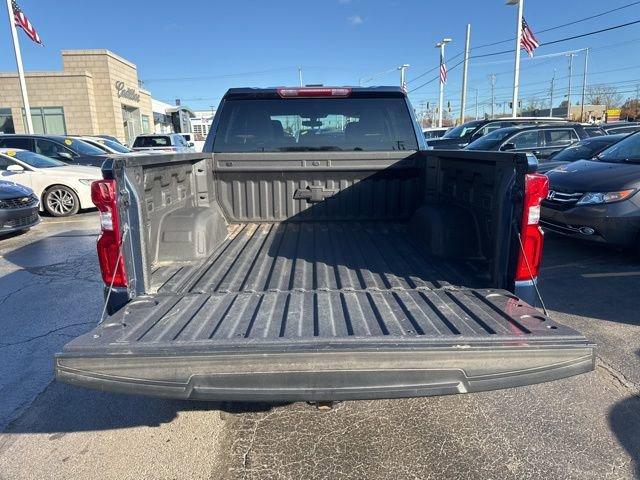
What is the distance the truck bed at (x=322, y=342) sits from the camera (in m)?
1.95

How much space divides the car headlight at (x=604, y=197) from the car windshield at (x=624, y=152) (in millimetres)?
1015

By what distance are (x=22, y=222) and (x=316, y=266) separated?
7381mm

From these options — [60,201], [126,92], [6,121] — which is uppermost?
[126,92]

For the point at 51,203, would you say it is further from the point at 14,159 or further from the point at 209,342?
the point at 209,342

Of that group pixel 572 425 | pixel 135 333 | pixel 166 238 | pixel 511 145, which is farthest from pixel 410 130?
pixel 511 145

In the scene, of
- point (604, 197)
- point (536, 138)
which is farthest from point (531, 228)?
point (536, 138)

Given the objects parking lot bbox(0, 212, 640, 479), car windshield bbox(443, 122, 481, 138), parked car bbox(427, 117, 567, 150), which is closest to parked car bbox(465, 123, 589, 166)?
parked car bbox(427, 117, 567, 150)

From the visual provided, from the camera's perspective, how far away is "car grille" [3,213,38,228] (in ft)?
25.9

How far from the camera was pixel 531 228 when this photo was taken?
2529mm

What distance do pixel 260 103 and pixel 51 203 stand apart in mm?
8465

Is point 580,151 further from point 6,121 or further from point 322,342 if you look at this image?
point 6,121

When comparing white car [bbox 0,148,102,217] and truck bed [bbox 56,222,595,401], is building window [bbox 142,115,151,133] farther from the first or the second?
truck bed [bbox 56,222,595,401]

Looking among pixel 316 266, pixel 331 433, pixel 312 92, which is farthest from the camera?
pixel 312 92

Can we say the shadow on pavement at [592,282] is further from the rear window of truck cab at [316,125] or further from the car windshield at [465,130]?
the car windshield at [465,130]
